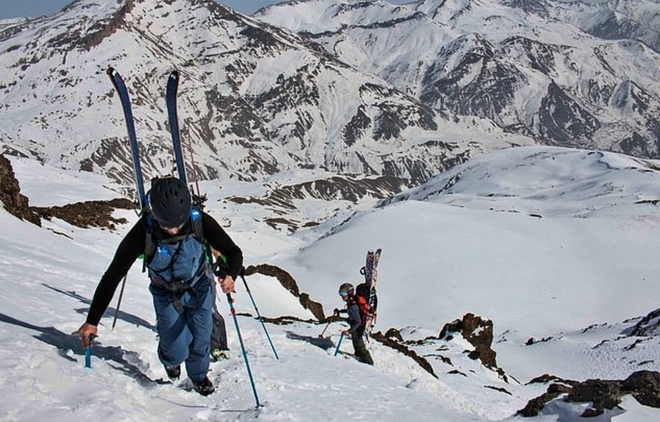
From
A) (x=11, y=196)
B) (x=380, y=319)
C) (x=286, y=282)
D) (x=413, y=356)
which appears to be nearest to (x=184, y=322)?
(x=413, y=356)

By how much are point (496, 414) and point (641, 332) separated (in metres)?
25.3

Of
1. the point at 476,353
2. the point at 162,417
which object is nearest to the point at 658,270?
the point at 476,353

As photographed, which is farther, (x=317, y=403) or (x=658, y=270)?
(x=658, y=270)

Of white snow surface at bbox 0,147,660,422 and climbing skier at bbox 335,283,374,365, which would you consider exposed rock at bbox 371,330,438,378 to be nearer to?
white snow surface at bbox 0,147,660,422

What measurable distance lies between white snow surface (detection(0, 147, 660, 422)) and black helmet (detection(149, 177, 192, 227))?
196cm

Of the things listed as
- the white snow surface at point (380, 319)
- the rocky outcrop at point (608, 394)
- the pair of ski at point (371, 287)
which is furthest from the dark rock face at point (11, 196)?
the rocky outcrop at point (608, 394)

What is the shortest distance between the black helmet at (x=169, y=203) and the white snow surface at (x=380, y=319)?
77.1 inches

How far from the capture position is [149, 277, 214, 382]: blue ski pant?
20.6ft

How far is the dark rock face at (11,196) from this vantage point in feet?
59.7

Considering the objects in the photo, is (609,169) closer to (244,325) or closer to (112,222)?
(112,222)

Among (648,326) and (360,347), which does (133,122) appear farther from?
(648,326)

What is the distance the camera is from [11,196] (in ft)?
61.3

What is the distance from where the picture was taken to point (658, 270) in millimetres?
56500

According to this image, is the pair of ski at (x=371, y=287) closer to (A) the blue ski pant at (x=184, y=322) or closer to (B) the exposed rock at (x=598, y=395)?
(B) the exposed rock at (x=598, y=395)
